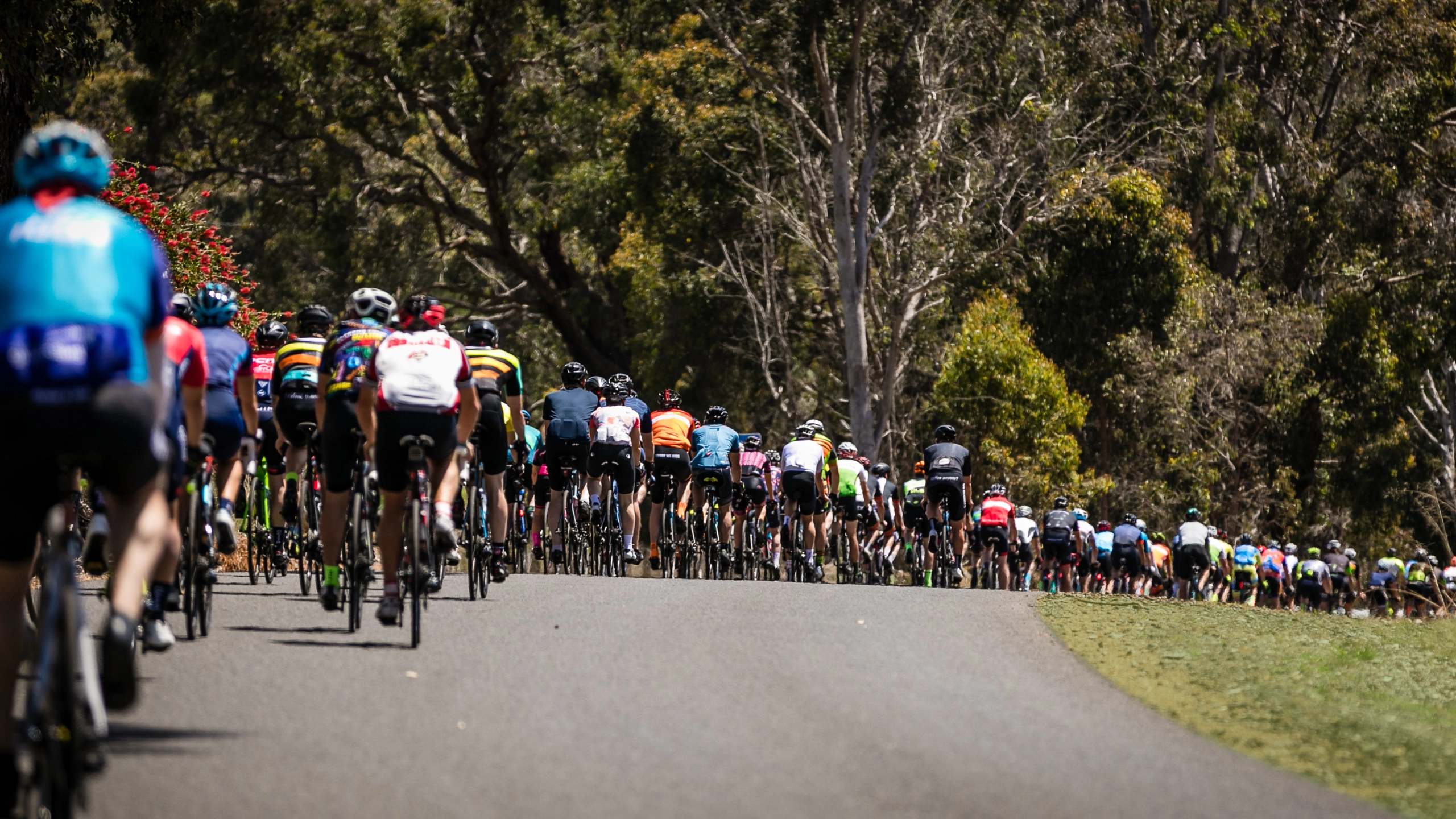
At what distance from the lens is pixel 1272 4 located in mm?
36031

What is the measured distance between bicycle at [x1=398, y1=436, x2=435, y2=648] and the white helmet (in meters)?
1.23

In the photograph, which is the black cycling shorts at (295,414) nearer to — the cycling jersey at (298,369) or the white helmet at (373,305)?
the cycling jersey at (298,369)

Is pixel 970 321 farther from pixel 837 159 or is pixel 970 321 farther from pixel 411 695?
pixel 411 695

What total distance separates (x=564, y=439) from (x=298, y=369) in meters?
5.09

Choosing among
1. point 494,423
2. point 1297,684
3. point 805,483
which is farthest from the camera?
point 805,483

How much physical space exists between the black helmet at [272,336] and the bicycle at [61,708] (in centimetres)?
786

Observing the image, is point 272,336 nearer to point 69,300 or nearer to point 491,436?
point 491,436

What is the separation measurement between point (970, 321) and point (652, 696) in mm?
26679

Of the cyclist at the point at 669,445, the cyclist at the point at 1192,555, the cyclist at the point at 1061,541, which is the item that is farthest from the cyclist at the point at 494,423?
the cyclist at the point at 1192,555

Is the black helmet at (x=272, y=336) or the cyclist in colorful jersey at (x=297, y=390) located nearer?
the cyclist in colorful jersey at (x=297, y=390)

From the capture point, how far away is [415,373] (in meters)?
9.69

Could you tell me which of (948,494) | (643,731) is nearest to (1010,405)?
(948,494)

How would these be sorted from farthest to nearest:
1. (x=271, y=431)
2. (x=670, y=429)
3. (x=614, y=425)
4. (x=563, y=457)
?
(x=670, y=429), (x=563, y=457), (x=614, y=425), (x=271, y=431)

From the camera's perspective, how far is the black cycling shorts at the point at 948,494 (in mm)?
20453
